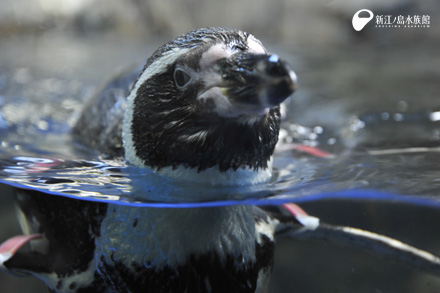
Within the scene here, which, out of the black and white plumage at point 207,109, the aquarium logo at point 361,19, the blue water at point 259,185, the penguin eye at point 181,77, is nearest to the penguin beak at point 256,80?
the black and white plumage at point 207,109

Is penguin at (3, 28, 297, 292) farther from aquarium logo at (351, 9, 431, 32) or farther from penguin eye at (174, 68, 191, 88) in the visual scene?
aquarium logo at (351, 9, 431, 32)

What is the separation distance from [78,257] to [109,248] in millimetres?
112

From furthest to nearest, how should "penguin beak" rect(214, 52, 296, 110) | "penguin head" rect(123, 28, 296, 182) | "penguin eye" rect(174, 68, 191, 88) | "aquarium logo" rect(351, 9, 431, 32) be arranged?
1. "aquarium logo" rect(351, 9, 431, 32)
2. "penguin eye" rect(174, 68, 191, 88)
3. "penguin head" rect(123, 28, 296, 182)
4. "penguin beak" rect(214, 52, 296, 110)

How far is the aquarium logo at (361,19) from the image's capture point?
5254 mm

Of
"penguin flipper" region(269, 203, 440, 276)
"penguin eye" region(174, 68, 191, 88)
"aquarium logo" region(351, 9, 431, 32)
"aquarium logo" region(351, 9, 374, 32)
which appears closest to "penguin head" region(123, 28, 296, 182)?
"penguin eye" region(174, 68, 191, 88)

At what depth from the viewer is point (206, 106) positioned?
4.25ft

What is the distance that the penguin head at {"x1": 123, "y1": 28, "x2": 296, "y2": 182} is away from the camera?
122cm

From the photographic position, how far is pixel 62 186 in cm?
158

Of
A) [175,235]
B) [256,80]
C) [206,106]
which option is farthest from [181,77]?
[175,235]

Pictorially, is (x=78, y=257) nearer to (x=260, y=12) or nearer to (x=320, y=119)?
(x=320, y=119)

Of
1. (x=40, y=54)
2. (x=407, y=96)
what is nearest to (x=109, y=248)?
(x=407, y=96)

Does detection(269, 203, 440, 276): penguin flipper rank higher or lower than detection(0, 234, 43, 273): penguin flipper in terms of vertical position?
higher

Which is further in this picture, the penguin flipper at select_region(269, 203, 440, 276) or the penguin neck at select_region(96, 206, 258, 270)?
the penguin flipper at select_region(269, 203, 440, 276)

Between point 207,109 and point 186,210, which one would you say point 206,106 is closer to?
point 207,109
